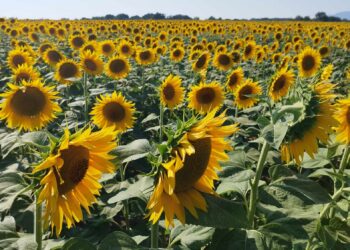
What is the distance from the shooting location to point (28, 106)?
13.1 ft

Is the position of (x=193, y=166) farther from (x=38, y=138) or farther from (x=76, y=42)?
(x=76, y=42)

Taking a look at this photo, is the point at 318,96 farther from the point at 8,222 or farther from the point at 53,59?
the point at 53,59

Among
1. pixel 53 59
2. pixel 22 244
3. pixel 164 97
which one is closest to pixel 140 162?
pixel 164 97

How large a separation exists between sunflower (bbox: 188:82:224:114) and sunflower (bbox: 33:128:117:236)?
3907mm

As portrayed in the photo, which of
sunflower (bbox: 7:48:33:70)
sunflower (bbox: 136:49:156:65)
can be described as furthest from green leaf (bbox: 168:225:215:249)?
sunflower (bbox: 136:49:156:65)

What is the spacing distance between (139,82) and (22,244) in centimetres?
780

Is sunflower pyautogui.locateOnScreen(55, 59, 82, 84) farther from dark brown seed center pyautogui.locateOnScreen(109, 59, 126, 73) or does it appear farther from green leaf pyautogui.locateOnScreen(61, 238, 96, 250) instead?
green leaf pyautogui.locateOnScreen(61, 238, 96, 250)

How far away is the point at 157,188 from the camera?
5.40 feet

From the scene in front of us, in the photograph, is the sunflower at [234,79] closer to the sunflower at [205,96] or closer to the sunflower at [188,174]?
the sunflower at [205,96]

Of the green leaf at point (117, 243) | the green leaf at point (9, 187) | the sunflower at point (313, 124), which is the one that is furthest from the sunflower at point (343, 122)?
the green leaf at point (9, 187)

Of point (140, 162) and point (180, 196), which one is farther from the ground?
point (180, 196)

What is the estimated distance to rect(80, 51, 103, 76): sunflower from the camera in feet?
23.1

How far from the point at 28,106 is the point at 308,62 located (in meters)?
6.16

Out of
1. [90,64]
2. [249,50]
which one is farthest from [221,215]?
[249,50]
